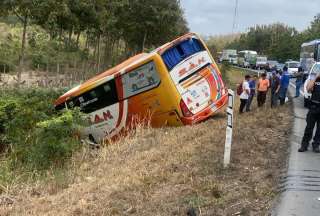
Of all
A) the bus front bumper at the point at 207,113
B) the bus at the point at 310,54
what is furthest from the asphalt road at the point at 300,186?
the bus at the point at 310,54

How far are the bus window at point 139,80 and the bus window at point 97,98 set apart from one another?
0.40m

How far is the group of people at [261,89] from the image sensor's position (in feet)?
62.8

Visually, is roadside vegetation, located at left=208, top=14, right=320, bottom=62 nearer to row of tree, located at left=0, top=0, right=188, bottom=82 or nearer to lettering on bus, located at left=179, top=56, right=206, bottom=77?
row of tree, located at left=0, top=0, right=188, bottom=82

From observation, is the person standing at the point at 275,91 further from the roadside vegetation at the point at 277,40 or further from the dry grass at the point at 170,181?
the roadside vegetation at the point at 277,40

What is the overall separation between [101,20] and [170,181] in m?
24.3

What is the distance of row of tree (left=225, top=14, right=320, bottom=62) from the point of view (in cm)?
9319

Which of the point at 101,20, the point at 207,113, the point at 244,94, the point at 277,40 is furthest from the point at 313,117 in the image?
the point at 277,40

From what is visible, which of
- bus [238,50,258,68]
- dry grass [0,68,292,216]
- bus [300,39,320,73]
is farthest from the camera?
bus [238,50,258,68]

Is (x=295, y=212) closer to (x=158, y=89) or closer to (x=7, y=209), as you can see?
(x=7, y=209)

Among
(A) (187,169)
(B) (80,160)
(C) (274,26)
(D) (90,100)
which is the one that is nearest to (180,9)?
(D) (90,100)

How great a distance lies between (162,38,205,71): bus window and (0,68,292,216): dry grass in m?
3.87

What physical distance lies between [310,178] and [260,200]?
69.5 inches

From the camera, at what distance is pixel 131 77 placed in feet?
54.5

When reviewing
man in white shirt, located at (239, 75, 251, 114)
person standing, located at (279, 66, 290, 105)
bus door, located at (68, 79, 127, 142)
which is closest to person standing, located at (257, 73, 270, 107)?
person standing, located at (279, 66, 290, 105)
